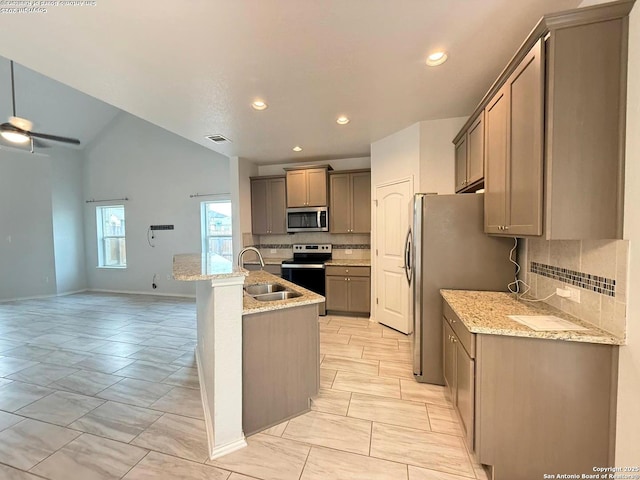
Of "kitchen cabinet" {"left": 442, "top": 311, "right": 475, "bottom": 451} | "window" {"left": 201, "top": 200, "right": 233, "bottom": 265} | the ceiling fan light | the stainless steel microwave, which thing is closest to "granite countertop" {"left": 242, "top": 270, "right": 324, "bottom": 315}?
"kitchen cabinet" {"left": 442, "top": 311, "right": 475, "bottom": 451}

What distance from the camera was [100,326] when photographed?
3.98m

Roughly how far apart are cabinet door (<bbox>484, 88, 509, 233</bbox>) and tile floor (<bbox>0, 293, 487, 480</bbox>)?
1523 millimetres

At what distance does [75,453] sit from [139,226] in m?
5.36

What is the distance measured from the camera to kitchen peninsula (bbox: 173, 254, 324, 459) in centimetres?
162

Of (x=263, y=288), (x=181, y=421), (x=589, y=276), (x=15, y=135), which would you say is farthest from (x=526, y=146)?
(x=15, y=135)

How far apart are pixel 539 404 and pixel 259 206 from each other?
4459 millimetres

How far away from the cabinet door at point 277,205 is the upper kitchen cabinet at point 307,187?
18 cm

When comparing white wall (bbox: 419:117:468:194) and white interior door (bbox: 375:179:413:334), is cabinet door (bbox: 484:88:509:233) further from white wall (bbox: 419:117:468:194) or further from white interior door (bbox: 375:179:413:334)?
white interior door (bbox: 375:179:413:334)

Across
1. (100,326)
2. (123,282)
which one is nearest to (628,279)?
(100,326)

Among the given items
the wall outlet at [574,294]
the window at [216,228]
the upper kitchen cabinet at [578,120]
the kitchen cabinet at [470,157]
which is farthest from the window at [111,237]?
the wall outlet at [574,294]

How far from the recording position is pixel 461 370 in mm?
1699

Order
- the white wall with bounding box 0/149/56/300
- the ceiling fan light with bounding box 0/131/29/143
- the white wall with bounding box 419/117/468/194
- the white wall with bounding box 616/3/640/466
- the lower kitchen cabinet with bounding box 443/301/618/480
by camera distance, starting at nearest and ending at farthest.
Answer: the white wall with bounding box 616/3/640/466
the lower kitchen cabinet with bounding box 443/301/618/480
the white wall with bounding box 419/117/468/194
the ceiling fan light with bounding box 0/131/29/143
the white wall with bounding box 0/149/56/300

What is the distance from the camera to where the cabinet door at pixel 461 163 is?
266 cm

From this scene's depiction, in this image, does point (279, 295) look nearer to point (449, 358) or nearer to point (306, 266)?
point (449, 358)
